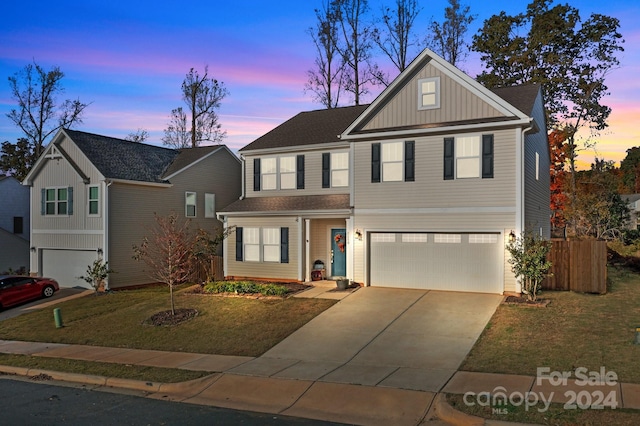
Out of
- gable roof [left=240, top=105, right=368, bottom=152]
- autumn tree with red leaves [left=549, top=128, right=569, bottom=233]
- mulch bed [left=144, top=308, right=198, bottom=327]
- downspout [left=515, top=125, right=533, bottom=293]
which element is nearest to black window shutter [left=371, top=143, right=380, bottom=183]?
gable roof [left=240, top=105, right=368, bottom=152]

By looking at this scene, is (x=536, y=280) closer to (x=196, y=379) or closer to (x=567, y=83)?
(x=196, y=379)

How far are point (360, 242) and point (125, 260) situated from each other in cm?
1175

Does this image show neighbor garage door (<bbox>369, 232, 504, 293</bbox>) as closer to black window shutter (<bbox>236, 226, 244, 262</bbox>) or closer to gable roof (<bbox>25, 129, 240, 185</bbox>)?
black window shutter (<bbox>236, 226, 244, 262</bbox>)

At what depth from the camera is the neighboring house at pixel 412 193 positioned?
18688mm

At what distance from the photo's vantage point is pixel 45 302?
2322 centimetres

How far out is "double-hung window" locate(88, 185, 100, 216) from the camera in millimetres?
24919

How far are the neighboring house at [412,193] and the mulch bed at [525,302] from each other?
4.40 ft

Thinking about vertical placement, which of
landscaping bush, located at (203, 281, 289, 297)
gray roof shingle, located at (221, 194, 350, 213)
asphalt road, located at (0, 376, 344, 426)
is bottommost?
asphalt road, located at (0, 376, 344, 426)

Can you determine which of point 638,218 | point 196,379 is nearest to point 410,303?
point 196,379

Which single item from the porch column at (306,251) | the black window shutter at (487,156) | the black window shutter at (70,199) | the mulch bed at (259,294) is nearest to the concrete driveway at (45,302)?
the black window shutter at (70,199)

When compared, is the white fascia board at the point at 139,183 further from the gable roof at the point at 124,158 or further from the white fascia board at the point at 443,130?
the white fascia board at the point at 443,130

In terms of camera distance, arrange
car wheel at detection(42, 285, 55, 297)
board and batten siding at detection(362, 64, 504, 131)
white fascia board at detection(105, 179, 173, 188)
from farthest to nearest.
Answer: white fascia board at detection(105, 179, 173, 188), car wheel at detection(42, 285, 55, 297), board and batten siding at detection(362, 64, 504, 131)

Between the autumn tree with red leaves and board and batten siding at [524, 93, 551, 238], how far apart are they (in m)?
11.9

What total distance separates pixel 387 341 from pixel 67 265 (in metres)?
19.0
